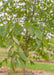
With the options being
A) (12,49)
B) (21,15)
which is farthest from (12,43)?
(21,15)

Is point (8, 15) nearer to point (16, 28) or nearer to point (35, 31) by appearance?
point (16, 28)

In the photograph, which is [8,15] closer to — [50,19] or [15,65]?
[50,19]

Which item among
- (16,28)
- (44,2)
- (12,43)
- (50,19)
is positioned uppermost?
(44,2)

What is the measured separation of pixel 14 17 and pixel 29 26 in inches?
25.5

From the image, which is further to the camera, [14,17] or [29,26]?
[14,17]

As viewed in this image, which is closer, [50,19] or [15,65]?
[15,65]

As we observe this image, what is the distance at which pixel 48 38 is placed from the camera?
56.2 inches

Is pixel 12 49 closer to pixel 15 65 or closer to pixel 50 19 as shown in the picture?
pixel 15 65

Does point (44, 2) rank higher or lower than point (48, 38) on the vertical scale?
higher

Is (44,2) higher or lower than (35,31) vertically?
higher

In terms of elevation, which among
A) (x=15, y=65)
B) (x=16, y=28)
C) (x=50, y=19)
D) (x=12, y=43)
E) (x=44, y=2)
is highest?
(x=44, y=2)

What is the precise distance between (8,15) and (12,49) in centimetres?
77

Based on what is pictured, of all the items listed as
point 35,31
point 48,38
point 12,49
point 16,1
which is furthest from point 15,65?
point 16,1

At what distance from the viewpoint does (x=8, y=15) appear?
149cm
